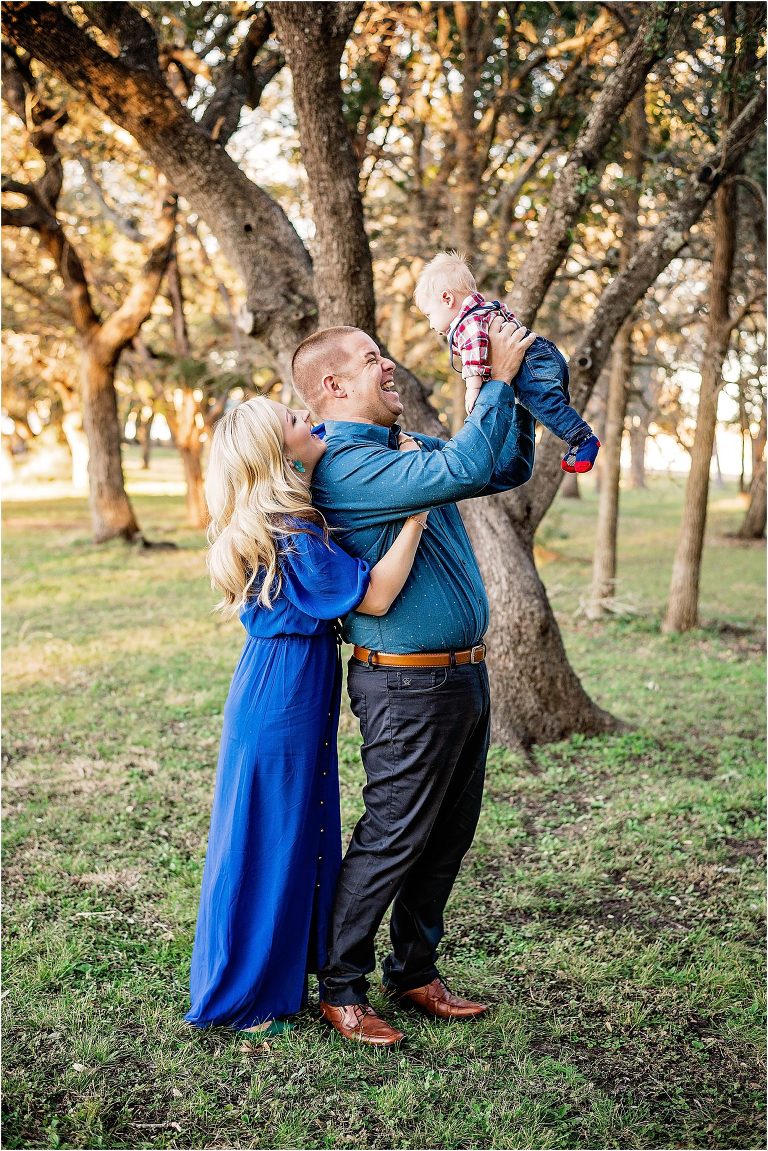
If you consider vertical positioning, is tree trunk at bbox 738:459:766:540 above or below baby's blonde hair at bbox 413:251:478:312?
below

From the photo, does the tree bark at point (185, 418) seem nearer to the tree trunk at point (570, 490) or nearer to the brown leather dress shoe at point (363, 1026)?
the tree trunk at point (570, 490)

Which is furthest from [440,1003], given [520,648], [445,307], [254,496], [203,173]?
[203,173]

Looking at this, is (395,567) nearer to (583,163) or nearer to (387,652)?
(387,652)

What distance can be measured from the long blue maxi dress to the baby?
0.95 m

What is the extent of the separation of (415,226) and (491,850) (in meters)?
9.18

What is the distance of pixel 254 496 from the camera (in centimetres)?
303

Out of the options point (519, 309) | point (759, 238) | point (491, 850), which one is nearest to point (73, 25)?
point (519, 309)

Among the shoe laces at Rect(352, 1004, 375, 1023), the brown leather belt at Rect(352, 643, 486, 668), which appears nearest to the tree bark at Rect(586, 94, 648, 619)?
the brown leather belt at Rect(352, 643, 486, 668)

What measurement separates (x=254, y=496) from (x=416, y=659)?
714mm

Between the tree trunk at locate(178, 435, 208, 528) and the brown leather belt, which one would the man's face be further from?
the tree trunk at locate(178, 435, 208, 528)

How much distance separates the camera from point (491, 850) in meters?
5.02

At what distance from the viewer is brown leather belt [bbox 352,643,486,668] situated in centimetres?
311

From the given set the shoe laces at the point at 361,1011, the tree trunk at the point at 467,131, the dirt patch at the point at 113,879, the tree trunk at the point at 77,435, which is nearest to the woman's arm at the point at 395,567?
the shoe laces at the point at 361,1011

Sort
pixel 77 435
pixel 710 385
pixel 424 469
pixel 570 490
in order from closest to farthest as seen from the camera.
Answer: pixel 424 469 < pixel 710 385 < pixel 77 435 < pixel 570 490
